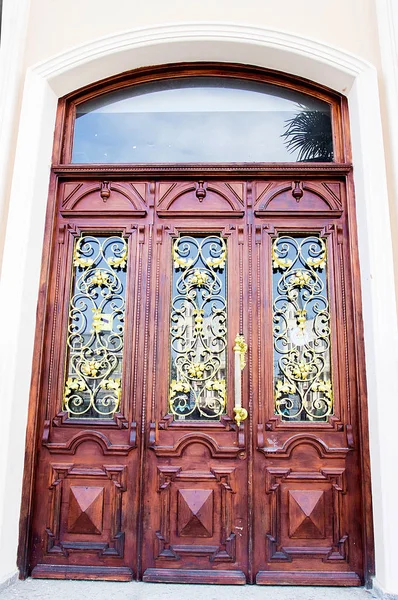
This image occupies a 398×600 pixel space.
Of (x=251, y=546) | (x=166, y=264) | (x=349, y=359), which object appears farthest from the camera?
(x=166, y=264)

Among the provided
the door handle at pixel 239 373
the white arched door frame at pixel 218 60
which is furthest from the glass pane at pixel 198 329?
the white arched door frame at pixel 218 60

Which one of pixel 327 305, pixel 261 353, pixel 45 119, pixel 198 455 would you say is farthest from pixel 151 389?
pixel 45 119

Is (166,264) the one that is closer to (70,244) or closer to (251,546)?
(70,244)

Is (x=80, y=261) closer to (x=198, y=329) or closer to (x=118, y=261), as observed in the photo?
(x=118, y=261)

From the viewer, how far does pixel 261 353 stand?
3.09 m

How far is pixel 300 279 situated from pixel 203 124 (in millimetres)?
1505

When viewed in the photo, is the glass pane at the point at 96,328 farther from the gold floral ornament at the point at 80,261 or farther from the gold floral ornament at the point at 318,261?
the gold floral ornament at the point at 318,261

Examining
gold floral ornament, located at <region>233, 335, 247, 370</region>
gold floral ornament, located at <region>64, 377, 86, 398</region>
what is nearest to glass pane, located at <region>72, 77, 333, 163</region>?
gold floral ornament, located at <region>233, 335, 247, 370</region>

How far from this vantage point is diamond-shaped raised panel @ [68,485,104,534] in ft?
9.59

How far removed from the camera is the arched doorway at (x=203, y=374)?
2.89 meters

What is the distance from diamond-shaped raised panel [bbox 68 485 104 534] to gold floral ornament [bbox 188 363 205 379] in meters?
0.98

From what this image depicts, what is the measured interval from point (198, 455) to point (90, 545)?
92 cm

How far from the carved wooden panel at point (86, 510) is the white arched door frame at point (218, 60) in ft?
0.84

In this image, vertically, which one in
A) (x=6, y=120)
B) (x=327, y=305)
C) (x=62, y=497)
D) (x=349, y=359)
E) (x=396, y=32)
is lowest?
(x=62, y=497)
